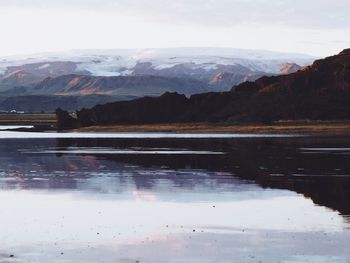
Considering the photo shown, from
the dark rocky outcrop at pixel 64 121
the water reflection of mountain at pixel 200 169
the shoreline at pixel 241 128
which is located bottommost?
the dark rocky outcrop at pixel 64 121

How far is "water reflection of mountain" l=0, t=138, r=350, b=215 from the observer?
48031mm

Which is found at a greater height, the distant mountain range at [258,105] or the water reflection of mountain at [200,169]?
the water reflection of mountain at [200,169]

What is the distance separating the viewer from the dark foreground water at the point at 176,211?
87.4 ft

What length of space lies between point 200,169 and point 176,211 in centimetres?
2429

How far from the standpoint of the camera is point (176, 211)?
36.8 m

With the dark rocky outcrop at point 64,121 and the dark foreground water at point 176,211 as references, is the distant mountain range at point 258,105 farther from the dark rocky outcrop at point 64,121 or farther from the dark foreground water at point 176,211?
the dark foreground water at point 176,211

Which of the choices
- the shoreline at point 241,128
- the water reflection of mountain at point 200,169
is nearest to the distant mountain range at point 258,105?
the shoreline at point 241,128

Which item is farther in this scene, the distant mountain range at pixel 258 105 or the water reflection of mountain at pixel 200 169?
the distant mountain range at pixel 258 105

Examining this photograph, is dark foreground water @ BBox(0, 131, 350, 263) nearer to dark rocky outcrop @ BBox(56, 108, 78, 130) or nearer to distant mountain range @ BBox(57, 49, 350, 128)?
distant mountain range @ BBox(57, 49, 350, 128)

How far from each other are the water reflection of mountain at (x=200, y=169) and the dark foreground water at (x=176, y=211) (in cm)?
7

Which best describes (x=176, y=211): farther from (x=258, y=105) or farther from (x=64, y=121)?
(x=64, y=121)

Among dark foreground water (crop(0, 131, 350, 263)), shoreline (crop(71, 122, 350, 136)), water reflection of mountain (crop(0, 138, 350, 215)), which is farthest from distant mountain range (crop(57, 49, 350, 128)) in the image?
dark foreground water (crop(0, 131, 350, 263))

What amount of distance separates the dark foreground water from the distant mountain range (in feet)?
307

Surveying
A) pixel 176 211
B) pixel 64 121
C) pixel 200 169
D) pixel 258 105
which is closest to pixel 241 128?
pixel 258 105
